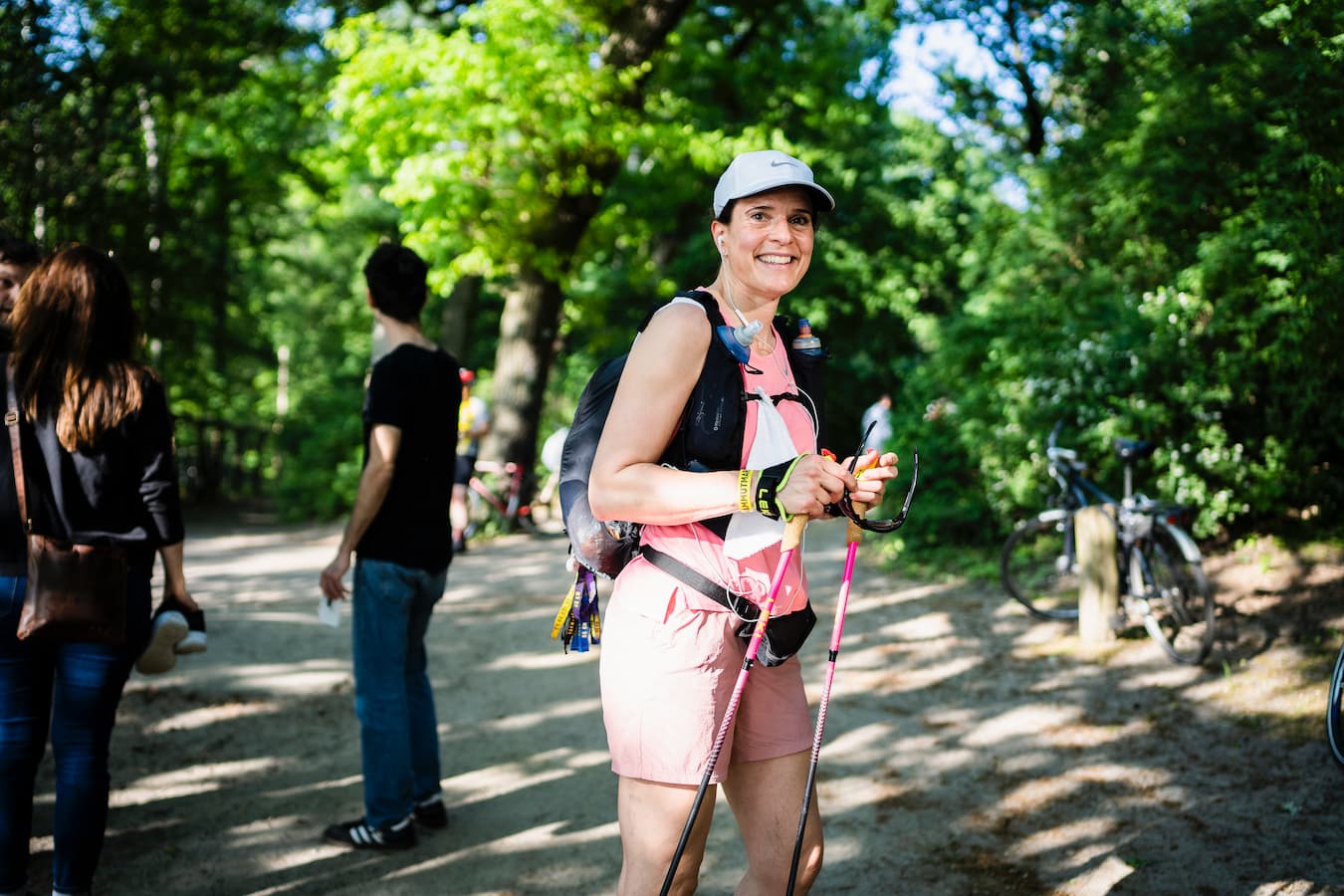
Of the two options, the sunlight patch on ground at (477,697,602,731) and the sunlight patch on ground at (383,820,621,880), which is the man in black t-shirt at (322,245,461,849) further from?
the sunlight patch on ground at (477,697,602,731)

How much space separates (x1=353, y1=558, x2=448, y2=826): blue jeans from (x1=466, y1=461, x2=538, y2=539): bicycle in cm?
832

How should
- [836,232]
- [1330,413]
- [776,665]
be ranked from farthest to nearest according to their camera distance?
[836,232] → [1330,413] → [776,665]

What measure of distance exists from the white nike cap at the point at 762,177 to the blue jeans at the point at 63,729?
2049 millimetres

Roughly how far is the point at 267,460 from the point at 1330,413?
56.9ft

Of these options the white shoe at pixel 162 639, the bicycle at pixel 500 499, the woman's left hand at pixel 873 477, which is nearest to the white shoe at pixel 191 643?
the white shoe at pixel 162 639

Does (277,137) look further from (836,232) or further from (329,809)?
(329,809)

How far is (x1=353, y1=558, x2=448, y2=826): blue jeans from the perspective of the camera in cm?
371

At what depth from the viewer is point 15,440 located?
2.88 m

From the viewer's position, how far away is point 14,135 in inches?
402

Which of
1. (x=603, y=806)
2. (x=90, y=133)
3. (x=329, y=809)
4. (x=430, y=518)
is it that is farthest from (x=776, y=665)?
(x=90, y=133)

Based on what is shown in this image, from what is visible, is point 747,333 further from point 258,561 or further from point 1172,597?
point 258,561

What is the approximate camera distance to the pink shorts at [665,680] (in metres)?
2.10

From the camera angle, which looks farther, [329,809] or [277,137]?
[277,137]

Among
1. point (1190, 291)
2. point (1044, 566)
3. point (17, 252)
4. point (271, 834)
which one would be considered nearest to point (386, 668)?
point (271, 834)
